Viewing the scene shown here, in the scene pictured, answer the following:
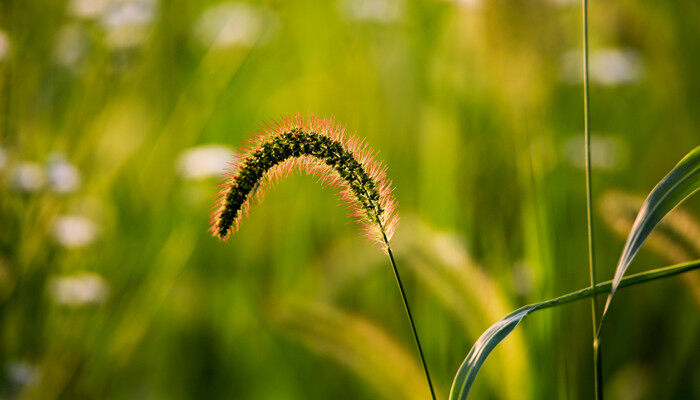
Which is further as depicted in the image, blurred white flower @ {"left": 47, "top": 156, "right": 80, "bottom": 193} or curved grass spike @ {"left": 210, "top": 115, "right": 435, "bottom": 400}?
blurred white flower @ {"left": 47, "top": 156, "right": 80, "bottom": 193}

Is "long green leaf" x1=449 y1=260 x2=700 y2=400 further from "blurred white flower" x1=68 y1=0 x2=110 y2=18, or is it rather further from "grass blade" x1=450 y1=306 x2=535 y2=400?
"blurred white flower" x1=68 y1=0 x2=110 y2=18

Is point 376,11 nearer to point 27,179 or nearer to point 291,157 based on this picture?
point 27,179

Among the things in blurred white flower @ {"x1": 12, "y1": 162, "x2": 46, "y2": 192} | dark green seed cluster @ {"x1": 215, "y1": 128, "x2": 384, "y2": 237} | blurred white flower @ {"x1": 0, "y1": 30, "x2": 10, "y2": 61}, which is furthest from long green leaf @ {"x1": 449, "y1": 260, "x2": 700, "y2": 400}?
blurred white flower @ {"x1": 0, "y1": 30, "x2": 10, "y2": 61}

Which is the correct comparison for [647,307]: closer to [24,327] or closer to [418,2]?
[418,2]

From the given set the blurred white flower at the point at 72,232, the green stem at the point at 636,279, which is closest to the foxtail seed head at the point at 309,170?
the green stem at the point at 636,279

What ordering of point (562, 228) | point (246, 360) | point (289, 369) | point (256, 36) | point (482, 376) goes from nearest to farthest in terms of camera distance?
point (562, 228) → point (482, 376) → point (289, 369) → point (246, 360) → point (256, 36)

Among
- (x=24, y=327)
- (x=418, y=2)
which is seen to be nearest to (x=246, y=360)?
(x=24, y=327)

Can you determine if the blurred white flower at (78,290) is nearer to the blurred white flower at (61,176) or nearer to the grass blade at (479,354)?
the blurred white flower at (61,176)
